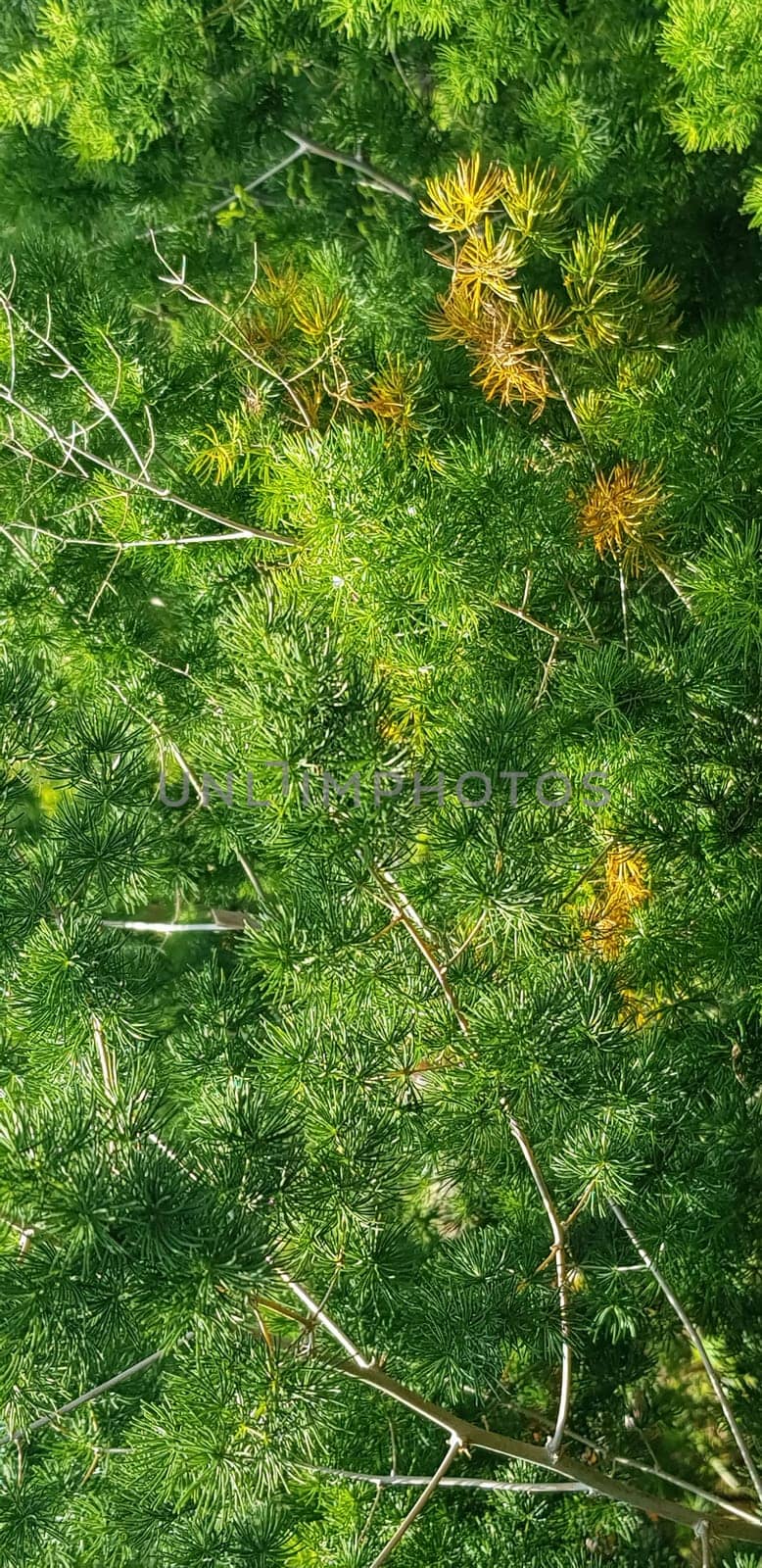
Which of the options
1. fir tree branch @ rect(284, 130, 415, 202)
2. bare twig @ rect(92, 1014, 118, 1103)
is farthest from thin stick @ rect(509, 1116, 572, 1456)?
fir tree branch @ rect(284, 130, 415, 202)

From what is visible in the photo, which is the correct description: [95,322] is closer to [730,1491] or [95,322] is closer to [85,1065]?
[85,1065]

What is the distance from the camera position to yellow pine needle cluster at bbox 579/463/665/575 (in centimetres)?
99

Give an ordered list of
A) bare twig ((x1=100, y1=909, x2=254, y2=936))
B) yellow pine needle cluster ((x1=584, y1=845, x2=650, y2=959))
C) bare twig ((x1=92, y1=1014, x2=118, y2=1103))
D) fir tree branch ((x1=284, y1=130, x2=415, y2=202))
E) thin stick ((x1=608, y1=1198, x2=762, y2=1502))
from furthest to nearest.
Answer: fir tree branch ((x1=284, y1=130, x2=415, y2=202))
bare twig ((x1=100, y1=909, x2=254, y2=936))
yellow pine needle cluster ((x1=584, y1=845, x2=650, y2=959))
thin stick ((x1=608, y1=1198, x2=762, y2=1502))
bare twig ((x1=92, y1=1014, x2=118, y2=1103))

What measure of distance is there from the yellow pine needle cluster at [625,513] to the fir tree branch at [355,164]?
2.61 ft

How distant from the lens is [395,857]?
79 cm

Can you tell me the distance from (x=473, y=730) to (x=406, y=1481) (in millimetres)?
569

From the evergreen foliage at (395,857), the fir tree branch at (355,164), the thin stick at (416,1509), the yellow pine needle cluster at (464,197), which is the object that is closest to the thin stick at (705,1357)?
the evergreen foliage at (395,857)

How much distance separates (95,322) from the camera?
1197 mm

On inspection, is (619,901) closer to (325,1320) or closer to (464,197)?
(325,1320)

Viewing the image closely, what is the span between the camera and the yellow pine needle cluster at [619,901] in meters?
1.04

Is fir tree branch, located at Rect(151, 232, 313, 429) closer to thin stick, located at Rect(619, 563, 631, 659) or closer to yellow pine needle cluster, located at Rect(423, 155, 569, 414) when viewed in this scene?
yellow pine needle cluster, located at Rect(423, 155, 569, 414)

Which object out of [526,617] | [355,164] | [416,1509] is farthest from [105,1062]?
[355,164]

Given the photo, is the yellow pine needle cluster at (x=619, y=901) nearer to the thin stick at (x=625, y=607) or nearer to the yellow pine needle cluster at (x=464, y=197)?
the thin stick at (x=625, y=607)

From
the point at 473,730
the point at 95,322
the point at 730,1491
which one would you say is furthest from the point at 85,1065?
the point at 730,1491
